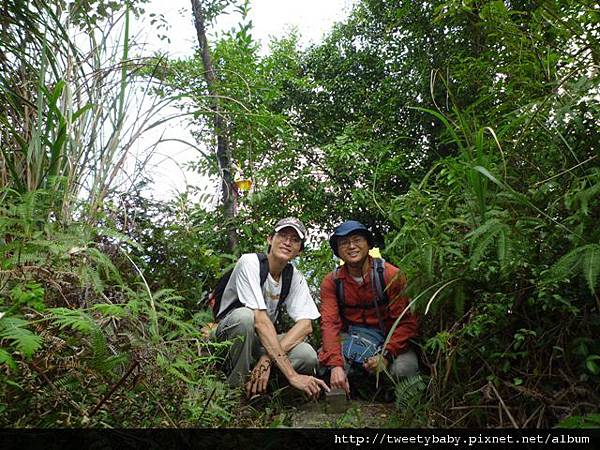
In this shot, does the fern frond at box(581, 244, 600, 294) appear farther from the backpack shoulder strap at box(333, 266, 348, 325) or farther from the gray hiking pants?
the gray hiking pants

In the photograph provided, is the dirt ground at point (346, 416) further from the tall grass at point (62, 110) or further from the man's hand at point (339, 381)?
the tall grass at point (62, 110)

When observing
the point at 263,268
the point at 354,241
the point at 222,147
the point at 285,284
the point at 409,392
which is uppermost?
the point at 222,147

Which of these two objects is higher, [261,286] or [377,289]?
[261,286]

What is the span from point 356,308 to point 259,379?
88 centimetres

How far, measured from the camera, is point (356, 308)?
3.66 meters

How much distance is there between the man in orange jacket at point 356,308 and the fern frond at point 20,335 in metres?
2.04

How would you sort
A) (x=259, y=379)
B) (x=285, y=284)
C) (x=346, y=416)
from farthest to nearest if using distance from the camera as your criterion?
(x=285, y=284) → (x=259, y=379) → (x=346, y=416)

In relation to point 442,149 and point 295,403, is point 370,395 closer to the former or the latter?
point 295,403

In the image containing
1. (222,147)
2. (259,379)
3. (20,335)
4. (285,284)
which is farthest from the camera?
(222,147)

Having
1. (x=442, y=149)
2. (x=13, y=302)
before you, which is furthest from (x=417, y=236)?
(x=442, y=149)

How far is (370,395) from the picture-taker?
3.54 m

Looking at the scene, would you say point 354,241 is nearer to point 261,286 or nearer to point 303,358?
point 261,286

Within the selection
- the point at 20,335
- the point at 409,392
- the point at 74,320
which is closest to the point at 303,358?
the point at 409,392

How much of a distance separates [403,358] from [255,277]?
1104 millimetres
